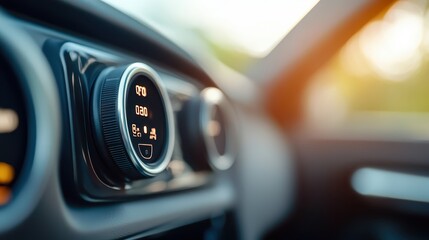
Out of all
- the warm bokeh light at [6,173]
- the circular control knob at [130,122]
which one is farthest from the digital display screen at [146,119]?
the warm bokeh light at [6,173]

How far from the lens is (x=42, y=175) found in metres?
0.45

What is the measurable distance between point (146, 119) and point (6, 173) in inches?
5.9

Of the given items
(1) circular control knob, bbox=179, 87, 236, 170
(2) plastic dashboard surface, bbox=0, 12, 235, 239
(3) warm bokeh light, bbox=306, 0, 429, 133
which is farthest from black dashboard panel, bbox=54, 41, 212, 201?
(3) warm bokeh light, bbox=306, 0, 429, 133

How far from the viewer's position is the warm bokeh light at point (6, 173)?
43cm

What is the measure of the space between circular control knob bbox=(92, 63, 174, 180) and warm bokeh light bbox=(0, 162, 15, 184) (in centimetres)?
9

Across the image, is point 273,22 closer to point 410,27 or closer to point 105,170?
point 410,27

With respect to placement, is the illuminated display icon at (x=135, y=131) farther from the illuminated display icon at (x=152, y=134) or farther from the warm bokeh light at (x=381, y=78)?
the warm bokeh light at (x=381, y=78)

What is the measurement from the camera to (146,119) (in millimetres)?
542

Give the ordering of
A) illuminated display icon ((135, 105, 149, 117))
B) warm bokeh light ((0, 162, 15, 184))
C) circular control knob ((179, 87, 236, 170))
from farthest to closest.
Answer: circular control knob ((179, 87, 236, 170))
illuminated display icon ((135, 105, 149, 117))
warm bokeh light ((0, 162, 15, 184))

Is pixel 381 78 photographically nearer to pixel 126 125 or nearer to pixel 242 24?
pixel 242 24

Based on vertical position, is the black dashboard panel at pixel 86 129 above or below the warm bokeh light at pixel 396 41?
below

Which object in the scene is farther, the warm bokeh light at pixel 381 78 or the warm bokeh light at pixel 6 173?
the warm bokeh light at pixel 381 78

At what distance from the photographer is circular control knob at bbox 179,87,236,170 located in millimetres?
700

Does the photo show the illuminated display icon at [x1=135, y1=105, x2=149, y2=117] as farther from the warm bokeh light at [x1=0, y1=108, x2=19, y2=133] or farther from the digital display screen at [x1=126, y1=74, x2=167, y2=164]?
the warm bokeh light at [x1=0, y1=108, x2=19, y2=133]
